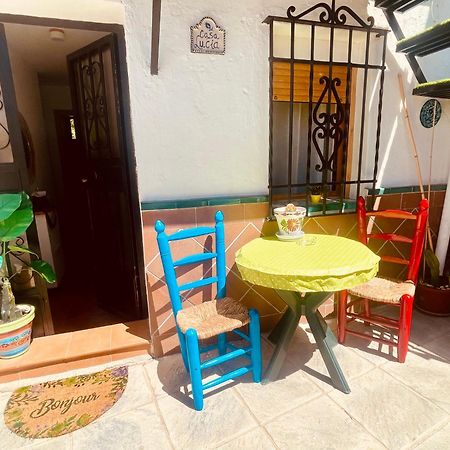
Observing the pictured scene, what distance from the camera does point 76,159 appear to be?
17.0 feet

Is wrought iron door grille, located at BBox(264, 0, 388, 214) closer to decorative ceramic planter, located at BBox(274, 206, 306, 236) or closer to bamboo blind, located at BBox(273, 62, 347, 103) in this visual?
bamboo blind, located at BBox(273, 62, 347, 103)

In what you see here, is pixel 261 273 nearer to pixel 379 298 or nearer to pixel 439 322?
pixel 379 298

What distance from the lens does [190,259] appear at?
2004mm

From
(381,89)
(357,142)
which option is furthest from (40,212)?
(381,89)

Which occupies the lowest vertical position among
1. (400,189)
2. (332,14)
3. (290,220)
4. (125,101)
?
(290,220)

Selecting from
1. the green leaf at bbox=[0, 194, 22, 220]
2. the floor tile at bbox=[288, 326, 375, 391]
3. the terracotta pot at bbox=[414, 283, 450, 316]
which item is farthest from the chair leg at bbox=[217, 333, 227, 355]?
the terracotta pot at bbox=[414, 283, 450, 316]

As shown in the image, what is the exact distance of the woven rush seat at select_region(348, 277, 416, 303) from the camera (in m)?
2.01

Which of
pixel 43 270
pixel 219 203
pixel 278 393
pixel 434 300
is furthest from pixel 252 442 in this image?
pixel 434 300

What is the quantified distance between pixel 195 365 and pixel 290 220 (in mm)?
1068

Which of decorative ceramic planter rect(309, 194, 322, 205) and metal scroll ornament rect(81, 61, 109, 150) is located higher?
metal scroll ornament rect(81, 61, 109, 150)

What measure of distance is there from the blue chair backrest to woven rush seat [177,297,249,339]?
0.09m

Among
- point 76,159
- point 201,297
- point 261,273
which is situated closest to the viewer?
point 261,273

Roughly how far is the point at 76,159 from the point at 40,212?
228cm

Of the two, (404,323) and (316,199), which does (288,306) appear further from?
(316,199)
